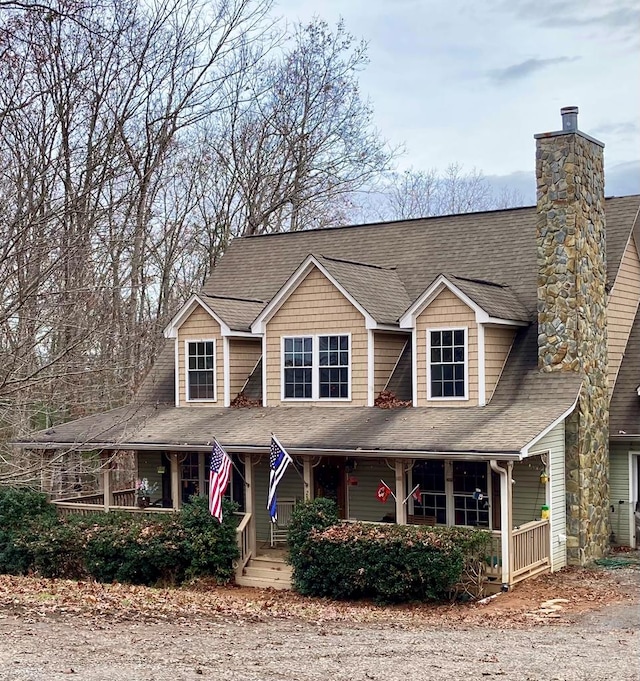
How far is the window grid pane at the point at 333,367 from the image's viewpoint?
67.1ft

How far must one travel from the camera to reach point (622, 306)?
2098 centimetres

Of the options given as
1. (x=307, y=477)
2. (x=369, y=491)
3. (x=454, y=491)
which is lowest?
(x=369, y=491)

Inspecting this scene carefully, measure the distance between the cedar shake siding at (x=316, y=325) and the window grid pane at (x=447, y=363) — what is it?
162 cm

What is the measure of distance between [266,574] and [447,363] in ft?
18.2

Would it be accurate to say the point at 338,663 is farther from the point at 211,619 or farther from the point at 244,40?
the point at 244,40

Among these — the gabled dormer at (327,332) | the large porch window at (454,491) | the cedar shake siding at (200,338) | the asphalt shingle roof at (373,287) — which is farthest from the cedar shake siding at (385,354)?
the cedar shake siding at (200,338)

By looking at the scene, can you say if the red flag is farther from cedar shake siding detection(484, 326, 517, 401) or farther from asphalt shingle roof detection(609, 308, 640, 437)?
asphalt shingle roof detection(609, 308, 640, 437)

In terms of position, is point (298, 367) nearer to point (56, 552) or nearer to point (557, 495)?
point (557, 495)

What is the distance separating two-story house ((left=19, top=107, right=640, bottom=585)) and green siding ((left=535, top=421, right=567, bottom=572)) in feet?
0.14

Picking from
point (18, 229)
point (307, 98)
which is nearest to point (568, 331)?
point (18, 229)

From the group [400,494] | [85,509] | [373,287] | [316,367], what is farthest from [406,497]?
[85,509]

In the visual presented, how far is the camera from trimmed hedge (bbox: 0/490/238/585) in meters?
18.1

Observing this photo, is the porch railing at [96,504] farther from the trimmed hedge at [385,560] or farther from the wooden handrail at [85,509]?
the trimmed hedge at [385,560]

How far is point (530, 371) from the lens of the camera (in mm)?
18828
